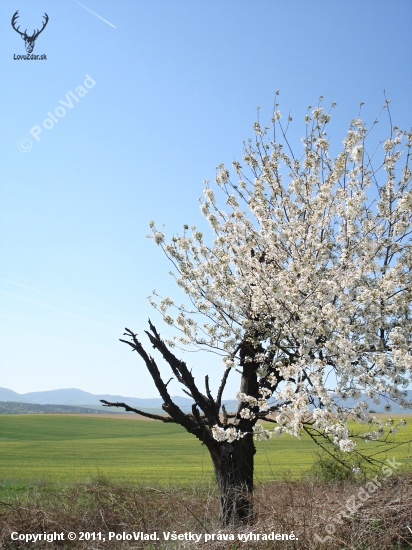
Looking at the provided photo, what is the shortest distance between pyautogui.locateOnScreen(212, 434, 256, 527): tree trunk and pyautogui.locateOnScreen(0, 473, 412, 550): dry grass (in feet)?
0.99

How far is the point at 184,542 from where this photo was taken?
6902mm

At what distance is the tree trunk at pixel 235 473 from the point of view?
867 centimetres

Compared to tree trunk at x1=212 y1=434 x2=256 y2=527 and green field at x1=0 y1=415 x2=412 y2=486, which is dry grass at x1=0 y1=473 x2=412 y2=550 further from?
green field at x1=0 y1=415 x2=412 y2=486

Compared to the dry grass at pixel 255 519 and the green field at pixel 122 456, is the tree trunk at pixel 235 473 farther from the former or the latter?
the green field at pixel 122 456

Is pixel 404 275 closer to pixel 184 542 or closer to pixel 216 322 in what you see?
pixel 216 322

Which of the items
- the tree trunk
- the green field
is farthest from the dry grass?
the green field

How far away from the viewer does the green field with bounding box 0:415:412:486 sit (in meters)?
20.8

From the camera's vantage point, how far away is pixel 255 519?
27.5ft

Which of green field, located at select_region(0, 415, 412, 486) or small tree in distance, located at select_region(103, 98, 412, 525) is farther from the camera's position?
green field, located at select_region(0, 415, 412, 486)

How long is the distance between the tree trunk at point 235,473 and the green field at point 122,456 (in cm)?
239

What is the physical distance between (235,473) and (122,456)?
26129 millimetres

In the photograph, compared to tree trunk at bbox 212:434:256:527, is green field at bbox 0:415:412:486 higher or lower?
lower

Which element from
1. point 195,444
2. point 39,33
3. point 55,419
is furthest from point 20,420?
point 39,33

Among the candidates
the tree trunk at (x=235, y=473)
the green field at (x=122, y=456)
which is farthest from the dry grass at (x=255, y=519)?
the green field at (x=122, y=456)
